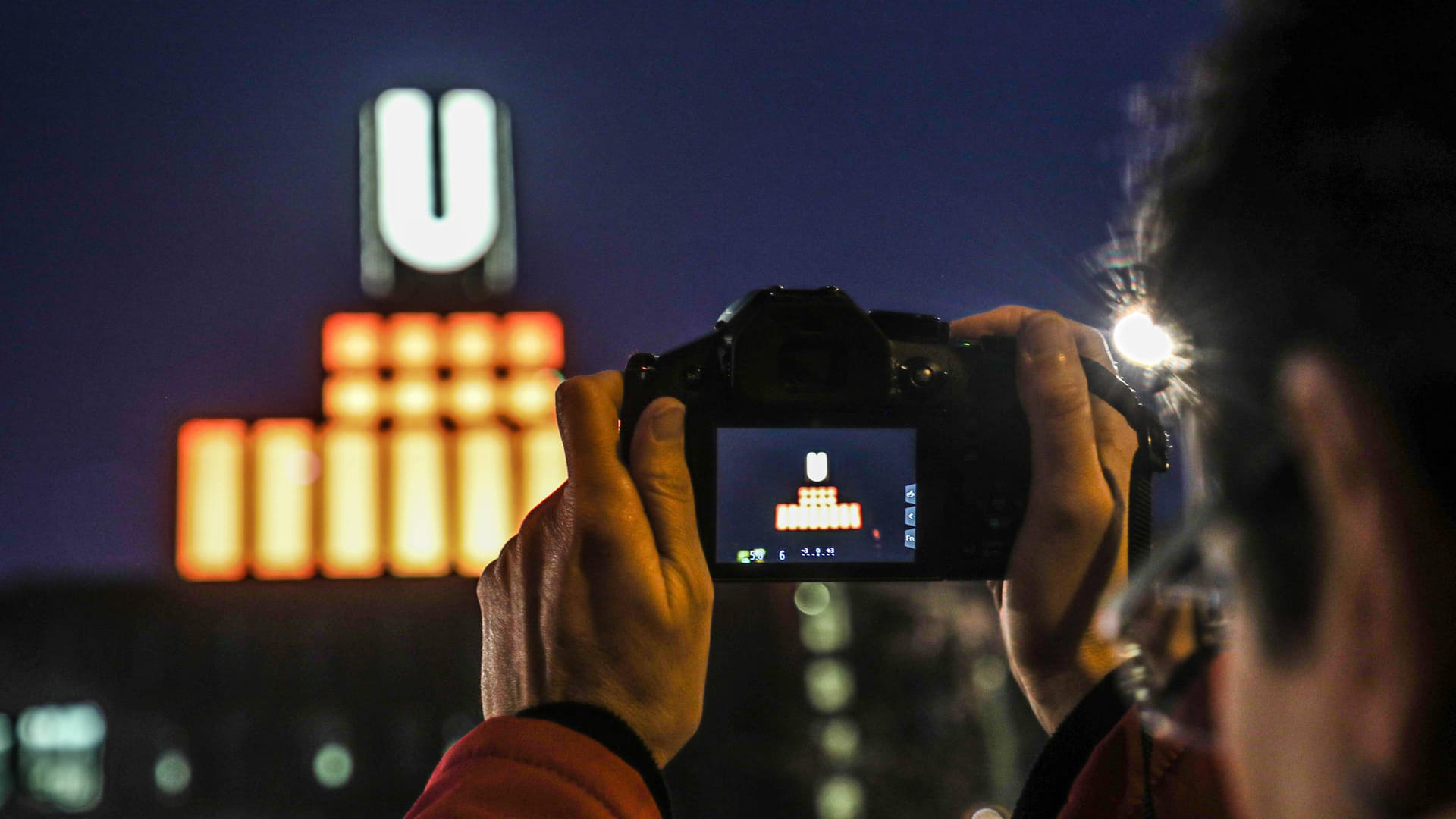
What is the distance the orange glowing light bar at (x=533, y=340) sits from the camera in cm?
970

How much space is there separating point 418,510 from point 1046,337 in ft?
28.5

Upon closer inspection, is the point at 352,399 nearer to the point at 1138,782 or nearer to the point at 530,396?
the point at 530,396

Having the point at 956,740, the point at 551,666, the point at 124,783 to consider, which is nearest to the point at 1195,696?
the point at 551,666

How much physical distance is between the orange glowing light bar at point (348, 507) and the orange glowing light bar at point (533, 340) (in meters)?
1.37

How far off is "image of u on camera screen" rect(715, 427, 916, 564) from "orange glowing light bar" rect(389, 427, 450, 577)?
8.40m

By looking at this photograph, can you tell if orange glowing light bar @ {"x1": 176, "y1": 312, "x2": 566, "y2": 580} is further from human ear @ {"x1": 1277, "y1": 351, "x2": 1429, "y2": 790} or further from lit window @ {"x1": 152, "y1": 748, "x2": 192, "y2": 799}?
lit window @ {"x1": 152, "y1": 748, "x2": 192, "y2": 799}

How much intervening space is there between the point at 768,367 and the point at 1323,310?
0.79 m

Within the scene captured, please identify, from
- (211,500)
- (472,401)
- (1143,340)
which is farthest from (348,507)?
(1143,340)

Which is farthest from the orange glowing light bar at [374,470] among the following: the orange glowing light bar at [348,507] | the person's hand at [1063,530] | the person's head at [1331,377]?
the person's head at [1331,377]

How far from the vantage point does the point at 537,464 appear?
9492 mm

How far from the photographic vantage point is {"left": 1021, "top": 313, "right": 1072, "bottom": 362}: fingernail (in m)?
1.20

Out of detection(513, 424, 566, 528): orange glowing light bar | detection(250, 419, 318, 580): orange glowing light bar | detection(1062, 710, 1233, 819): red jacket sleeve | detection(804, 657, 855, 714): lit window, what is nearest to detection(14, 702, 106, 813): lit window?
detection(250, 419, 318, 580): orange glowing light bar

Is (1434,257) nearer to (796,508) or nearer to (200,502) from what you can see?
(796,508)

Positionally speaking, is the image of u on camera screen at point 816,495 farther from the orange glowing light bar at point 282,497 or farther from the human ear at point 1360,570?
the orange glowing light bar at point 282,497
